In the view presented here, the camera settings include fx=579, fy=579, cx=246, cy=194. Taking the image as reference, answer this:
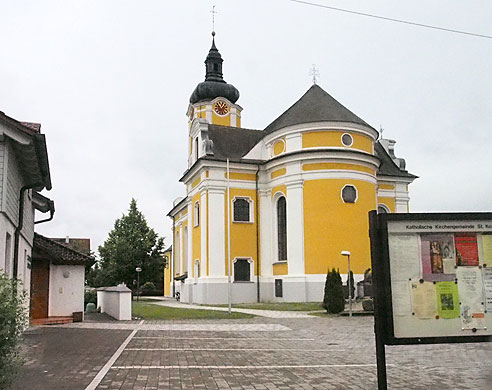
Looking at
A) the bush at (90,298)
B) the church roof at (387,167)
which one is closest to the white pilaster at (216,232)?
the bush at (90,298)

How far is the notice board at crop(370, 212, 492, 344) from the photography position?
732 cm

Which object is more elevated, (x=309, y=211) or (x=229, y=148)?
(x=229, y=148)

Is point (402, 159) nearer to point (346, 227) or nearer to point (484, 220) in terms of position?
point (346, 227)

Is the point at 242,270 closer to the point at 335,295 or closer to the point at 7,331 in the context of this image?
the point at 335,295

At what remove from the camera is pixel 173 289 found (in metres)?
53.1

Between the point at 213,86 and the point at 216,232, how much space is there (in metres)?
17.0

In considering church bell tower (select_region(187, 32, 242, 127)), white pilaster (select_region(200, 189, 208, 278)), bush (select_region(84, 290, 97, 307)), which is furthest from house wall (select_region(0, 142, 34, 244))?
church bell tower (select_region(187, 32, 242, 127))

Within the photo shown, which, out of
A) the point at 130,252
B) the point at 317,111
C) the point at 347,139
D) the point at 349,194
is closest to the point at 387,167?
the point at 347,139

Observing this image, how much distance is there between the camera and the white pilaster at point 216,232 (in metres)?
38.2

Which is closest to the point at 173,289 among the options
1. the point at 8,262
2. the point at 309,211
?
the point at 309,211

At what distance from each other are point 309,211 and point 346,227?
2531 millimetres

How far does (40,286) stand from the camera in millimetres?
20297

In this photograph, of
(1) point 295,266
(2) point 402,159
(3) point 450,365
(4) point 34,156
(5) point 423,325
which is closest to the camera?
(5) point 423,325

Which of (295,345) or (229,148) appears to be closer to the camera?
(295,345)
